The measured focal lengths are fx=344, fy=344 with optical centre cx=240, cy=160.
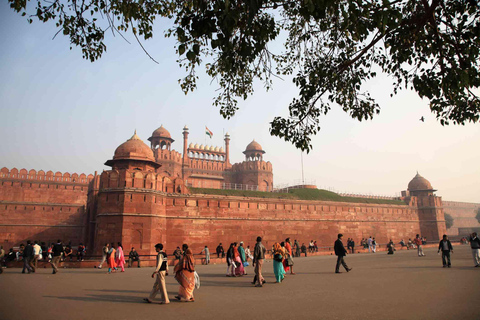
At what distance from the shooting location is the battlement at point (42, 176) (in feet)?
89.5

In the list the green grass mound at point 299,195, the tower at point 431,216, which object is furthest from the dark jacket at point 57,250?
the tower at point 431,216

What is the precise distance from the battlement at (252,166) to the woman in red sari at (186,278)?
113 feet

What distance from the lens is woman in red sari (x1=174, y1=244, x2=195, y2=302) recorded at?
5609 mm

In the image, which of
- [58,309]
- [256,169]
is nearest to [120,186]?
[58,309]

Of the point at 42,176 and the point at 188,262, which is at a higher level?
the point at 42,176

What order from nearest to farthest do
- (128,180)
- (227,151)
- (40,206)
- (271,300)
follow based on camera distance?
(271,300) < (128,180) < (40,206) < (227,151)

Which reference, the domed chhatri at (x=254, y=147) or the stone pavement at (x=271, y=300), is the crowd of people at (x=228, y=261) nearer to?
the stone pavement at (x=271, y=300)

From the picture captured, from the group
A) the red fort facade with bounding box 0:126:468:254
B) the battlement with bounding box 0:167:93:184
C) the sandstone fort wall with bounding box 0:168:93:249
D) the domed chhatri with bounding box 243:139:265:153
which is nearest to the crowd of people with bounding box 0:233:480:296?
the red fort facade with bounding box 0:126:468:254

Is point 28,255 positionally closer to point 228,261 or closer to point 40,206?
point 228,261

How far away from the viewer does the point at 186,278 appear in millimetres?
5676

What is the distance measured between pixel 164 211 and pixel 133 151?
387 cm

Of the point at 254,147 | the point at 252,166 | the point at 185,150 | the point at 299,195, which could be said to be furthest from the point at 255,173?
the point at 299,195

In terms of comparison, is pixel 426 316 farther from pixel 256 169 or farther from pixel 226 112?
pixel 256 169

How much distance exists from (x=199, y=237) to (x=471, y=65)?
677 inches
